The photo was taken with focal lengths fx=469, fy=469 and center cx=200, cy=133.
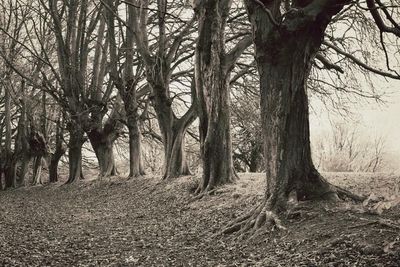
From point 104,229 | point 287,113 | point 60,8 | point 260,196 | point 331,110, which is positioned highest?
point 60,8

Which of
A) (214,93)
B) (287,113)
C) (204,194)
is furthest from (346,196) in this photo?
(214,93)

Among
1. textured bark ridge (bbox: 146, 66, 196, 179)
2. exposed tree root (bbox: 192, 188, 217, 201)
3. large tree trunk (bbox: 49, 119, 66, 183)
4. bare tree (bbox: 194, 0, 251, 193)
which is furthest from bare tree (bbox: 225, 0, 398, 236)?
large tree trunk (bbox: 49, 119, 66, 183)

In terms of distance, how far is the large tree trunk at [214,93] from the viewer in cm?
1052

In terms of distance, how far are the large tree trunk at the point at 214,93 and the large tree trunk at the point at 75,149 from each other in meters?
10.7

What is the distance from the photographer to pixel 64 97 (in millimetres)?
19547

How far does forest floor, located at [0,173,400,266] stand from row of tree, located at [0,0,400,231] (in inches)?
25.2

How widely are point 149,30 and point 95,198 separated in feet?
20.9

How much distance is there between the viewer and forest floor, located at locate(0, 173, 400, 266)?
16.3 feet

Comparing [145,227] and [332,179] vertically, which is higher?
[332,179]

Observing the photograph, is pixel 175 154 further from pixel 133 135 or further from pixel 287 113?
pixel 287 113

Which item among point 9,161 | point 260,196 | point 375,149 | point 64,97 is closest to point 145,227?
point 260,196

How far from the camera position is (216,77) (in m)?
10.6

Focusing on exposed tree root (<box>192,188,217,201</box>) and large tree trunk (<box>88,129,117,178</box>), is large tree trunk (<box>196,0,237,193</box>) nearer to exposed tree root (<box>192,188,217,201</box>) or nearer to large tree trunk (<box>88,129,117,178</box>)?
exposed tree root (<box>192,188,217,201</box>)

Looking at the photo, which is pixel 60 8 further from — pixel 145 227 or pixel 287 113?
pixel 287 113
